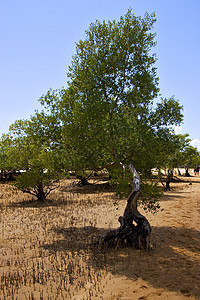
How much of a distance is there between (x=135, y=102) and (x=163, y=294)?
826 cm

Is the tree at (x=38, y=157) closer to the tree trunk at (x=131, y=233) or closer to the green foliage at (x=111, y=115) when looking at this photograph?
the green foliage at (x=111, y=115)

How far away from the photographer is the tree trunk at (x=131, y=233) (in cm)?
945

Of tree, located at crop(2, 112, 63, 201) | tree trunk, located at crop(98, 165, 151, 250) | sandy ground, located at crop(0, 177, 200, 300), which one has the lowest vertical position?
sandy ground, located at crop(0, 177, 200, 300)

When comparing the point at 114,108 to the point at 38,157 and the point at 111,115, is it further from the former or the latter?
the point at 38,157

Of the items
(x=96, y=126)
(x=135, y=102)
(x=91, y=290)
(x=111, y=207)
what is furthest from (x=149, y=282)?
(x=111, y=207)

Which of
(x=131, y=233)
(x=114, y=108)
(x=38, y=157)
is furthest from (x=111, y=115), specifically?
(x=38, y=157)

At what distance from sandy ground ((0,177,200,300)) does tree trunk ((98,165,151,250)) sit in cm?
38

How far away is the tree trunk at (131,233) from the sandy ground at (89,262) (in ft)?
1.24

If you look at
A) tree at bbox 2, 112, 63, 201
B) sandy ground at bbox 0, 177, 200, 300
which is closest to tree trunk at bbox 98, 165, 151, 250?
sandy ground at bbox 0, 177, 200, 300

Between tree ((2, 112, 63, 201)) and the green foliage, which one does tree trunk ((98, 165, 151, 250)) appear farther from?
tree ((2, 112, 63, 201))

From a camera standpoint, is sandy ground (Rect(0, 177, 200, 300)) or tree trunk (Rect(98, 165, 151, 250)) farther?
tree trunk (Rect(98, 165, 151, 250))

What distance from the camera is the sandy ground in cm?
651

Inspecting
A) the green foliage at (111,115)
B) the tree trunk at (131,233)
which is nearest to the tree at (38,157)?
the green foliage at (111,115)

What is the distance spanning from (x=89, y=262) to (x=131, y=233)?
7.51 feet
